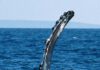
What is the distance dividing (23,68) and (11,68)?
3.36 feet

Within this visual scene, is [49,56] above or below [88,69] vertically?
above

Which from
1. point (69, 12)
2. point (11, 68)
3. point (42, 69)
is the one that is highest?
point (69, 12)

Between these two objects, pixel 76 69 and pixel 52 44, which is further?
pixel 76 69

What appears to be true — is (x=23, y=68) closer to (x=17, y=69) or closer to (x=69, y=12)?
(x=17, y=69)

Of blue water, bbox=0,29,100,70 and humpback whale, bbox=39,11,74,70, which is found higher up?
humpback whale, bbox=39,11,74,70

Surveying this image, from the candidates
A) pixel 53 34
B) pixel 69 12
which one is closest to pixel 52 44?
pixel 53 34

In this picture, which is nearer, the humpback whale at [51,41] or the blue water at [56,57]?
the humpback whale at [51,41]

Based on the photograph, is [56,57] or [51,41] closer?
[51,41]

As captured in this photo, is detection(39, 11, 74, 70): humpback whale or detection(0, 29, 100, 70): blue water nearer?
detection(39, 11, 74, 70): humpback whale

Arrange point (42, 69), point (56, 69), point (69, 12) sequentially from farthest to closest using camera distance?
1. point (56, 69)
2. point (69, 12)
3. point (42, 69)

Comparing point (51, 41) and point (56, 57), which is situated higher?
point (51, 41)

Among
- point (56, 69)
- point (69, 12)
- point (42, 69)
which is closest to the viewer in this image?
point (42, 69)

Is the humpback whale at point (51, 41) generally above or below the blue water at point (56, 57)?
above

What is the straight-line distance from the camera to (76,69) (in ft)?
118
